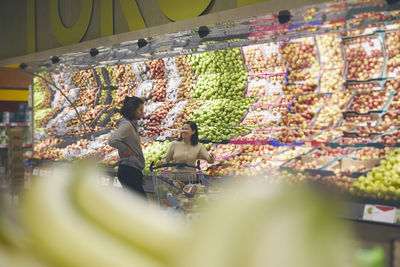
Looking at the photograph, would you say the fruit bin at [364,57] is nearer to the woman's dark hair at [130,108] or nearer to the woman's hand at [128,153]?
the woman's dark hair at [130,108]

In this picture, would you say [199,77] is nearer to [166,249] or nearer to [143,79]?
[143,79]

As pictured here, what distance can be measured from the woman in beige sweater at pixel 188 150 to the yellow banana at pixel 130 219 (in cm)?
393

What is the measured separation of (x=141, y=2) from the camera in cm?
455

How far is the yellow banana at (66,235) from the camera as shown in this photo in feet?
0.74

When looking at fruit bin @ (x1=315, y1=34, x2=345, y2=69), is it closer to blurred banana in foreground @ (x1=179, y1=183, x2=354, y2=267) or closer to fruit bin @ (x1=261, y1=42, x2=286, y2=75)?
fruit bin @ (x1=261, y1=42, x2=286, y2=75)

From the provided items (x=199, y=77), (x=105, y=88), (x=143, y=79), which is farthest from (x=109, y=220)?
(x=105, y=88)

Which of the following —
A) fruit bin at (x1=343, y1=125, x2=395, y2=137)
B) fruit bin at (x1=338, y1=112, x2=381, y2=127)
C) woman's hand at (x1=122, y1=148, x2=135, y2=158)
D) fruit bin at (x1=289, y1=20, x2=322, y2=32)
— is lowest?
woman's hand at (x1=122, y1=148, x2=135, y2=158)

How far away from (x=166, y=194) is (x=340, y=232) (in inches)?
97.2

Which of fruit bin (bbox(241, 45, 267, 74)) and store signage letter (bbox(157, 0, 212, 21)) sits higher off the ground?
store signage letter (bbox(157, 0, 212, 21))

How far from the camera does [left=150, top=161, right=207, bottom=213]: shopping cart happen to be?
232 cm

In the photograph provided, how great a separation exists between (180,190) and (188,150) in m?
1.70

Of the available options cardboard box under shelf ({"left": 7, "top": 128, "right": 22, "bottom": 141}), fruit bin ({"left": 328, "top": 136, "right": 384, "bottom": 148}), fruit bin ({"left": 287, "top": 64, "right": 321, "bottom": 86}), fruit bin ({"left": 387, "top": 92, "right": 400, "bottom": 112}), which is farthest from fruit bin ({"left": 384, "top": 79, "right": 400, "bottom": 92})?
cardboard box under shelf ({"left": 7, "top": 128, "right": 22, "bottom": 141})

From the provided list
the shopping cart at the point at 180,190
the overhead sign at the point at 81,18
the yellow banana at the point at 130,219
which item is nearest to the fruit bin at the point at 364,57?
the overhead sign at the point at 81,18

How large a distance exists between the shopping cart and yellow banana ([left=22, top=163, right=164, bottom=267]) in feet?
6.37
